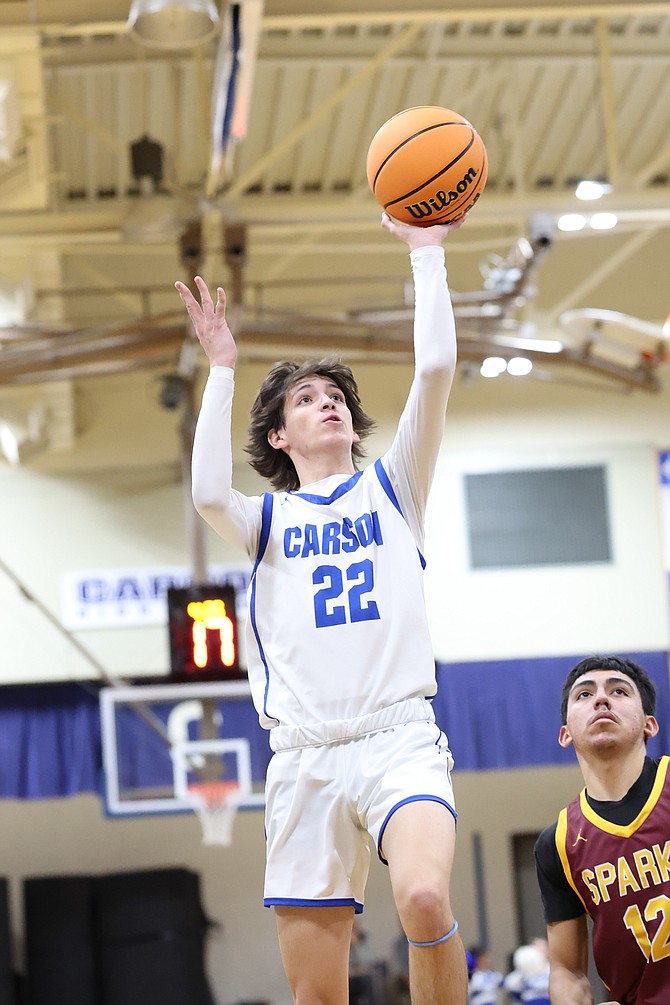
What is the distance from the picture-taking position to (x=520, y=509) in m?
15.8

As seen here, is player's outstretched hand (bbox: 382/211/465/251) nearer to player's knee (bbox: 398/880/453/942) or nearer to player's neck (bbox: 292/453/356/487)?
player's neck (bbox: 292/453/356/487)

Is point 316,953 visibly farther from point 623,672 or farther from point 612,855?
point 623,672

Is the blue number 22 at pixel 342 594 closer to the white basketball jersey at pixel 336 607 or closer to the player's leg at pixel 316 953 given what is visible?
the white basketball jersey at pixel 336 607

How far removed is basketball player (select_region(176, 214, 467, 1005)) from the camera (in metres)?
3.57

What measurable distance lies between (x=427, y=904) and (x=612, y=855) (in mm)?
797

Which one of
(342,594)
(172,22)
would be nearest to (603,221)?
(172,22)

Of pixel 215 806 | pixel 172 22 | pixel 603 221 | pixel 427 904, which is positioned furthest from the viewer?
pixel 215 806

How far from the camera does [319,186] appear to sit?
52.3 feet

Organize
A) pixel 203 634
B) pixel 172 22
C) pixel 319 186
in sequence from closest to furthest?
1. pixel 172 22
2. pixel 203 634
3. pixel 319 186

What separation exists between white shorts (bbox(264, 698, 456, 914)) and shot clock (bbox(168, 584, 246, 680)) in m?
7.48

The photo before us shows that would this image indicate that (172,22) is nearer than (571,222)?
Yes

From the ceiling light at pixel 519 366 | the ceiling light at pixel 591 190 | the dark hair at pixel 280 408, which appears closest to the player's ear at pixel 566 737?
the dark hair at pixel 280 408

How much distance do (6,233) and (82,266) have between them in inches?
137

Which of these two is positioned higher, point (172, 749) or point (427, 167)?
point (427, 167)
